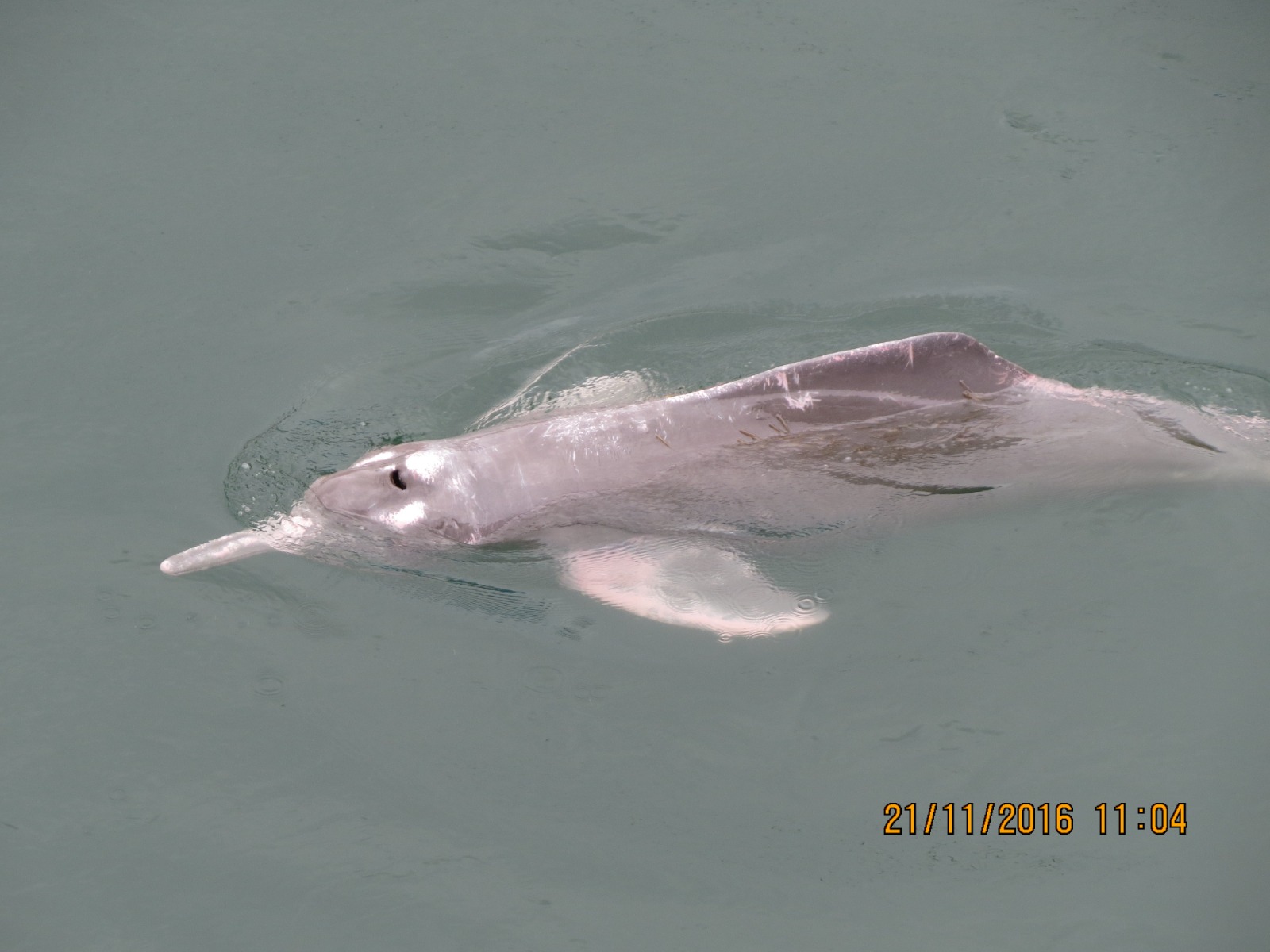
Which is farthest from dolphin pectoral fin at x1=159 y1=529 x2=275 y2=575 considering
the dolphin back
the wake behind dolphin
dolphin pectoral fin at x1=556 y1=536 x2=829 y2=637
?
the dolphin back

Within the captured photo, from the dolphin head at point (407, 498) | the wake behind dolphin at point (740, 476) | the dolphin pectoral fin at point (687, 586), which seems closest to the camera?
the dolphin pectoral fin at point (687, 586)

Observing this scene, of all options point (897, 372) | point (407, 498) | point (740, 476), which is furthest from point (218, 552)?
point (897, 372)

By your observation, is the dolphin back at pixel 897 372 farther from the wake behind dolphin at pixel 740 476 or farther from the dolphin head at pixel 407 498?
the dolphin head at pixel 407 498

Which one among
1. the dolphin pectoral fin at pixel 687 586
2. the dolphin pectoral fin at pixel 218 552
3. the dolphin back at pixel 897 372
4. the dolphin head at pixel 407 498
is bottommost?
the dolphin pectoral fin at pixel 687 586

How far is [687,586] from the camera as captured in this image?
835 cm

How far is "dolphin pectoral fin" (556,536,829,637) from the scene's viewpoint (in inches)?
321

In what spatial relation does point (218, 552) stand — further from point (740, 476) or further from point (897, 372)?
point (897, 372)

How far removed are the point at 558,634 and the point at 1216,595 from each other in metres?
4.71

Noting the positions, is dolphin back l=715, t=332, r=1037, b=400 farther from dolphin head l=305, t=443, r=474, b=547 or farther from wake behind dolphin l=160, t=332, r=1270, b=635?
dolphin head l=305, t=443, r=474, b=547

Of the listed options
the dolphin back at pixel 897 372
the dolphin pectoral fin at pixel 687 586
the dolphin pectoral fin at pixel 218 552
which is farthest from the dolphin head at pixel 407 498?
the dolphin back at pixel 897 372

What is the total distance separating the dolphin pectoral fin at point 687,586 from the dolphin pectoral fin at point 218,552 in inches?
88.5

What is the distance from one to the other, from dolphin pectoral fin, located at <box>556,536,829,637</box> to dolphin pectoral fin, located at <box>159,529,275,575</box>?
225 cm

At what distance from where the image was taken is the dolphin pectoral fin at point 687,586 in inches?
321

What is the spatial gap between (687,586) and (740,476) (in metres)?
0.89
